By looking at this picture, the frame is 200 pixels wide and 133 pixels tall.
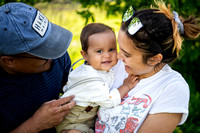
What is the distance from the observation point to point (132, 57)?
5.73ft

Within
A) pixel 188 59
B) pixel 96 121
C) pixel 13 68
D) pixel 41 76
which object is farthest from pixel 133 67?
pixel 188 59

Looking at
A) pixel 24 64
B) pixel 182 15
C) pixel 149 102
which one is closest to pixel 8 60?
pixel 24 64

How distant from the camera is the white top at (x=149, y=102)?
159cm

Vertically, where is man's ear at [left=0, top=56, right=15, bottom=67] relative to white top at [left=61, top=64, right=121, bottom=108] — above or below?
above

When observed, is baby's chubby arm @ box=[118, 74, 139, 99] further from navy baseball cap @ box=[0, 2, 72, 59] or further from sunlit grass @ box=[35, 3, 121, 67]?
sunlit grass @ box=[35, 3, 121, 67]

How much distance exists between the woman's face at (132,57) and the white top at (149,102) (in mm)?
77

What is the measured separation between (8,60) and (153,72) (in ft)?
4.31

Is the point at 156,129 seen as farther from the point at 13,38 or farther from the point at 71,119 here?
the point at 13,38

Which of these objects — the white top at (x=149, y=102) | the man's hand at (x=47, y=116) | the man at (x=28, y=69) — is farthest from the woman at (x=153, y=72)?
the man at (x=28, y=69)

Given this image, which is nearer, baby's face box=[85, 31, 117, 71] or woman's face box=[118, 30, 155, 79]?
woman's face box=[118, 30, 155, 79]

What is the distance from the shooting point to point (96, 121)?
2.04 metres

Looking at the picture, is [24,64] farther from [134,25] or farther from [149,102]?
[149,102]

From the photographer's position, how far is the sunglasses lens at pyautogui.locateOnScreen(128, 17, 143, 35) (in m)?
1.63

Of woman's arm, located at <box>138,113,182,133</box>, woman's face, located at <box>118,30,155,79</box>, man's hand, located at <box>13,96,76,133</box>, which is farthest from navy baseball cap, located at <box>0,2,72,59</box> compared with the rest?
woman's arm, located at <box>138,113,182,133</box>
